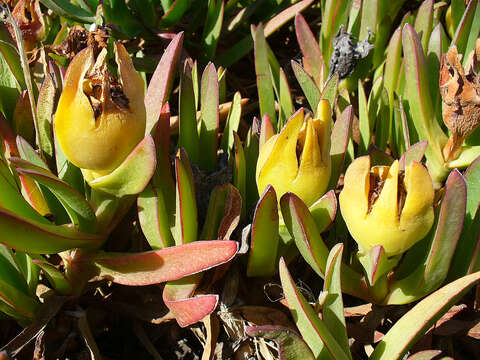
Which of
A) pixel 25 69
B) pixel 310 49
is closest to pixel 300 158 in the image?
pixel 25 69

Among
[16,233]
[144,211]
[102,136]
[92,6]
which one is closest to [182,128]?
[144,211]

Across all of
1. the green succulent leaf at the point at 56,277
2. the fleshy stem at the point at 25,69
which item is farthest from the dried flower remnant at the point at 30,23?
the green succulent leaf at the point at 56,277

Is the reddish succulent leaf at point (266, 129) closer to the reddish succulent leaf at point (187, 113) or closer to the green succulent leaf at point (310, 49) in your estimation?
the reddish succulent leaf at point (187, 113)

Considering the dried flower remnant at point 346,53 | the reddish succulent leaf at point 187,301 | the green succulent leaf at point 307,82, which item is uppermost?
the dried flower remnant at point 346,53

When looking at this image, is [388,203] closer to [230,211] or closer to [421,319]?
[421,319]

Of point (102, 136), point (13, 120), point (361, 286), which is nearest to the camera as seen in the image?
point (102, 136)

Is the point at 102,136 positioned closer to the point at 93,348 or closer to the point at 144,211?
the point at 144,211

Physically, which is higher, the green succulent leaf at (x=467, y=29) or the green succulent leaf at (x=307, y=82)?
the green succulent leaf at (x=467, y=29)
